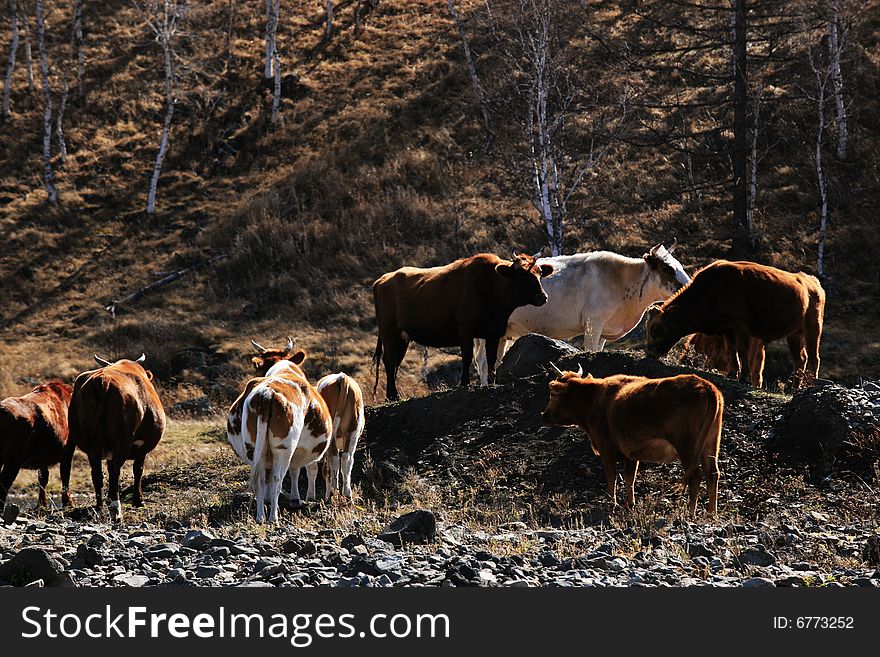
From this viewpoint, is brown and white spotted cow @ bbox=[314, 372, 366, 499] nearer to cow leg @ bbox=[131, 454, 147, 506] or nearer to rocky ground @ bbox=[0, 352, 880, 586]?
rocky ground @ bbox=[0, 352, 880, 586]

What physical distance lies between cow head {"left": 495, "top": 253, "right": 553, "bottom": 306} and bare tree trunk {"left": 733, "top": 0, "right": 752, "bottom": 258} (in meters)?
14.3

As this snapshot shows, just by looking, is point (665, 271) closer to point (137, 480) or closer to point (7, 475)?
point (137, 480)

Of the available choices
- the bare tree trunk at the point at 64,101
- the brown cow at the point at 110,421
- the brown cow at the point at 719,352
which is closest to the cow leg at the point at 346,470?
the brown cow at the point at 110,421

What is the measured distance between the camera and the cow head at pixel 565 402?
42.9 ft

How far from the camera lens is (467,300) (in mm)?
18312

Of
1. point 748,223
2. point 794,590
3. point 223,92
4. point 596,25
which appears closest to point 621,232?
point 748,223

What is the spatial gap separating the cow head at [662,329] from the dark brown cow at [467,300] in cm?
172

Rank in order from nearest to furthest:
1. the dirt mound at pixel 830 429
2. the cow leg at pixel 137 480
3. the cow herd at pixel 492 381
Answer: the cow herd at pixel 492 381, the dirt mound at pixel 830 429, the cow leg at pixel 137 480

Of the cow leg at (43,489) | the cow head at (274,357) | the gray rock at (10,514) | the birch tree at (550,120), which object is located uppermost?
the birch tree at (550,120)

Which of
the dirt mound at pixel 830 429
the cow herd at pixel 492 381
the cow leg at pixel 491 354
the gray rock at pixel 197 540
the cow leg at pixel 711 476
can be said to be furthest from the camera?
the cow leg at pixel 491 354

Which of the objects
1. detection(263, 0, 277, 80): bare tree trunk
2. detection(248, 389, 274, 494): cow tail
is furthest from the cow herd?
detection(263, 0, 277, 80): bare tree trunk

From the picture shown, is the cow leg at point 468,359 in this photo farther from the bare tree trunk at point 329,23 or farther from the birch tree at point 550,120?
the bare tree trunk at point 329,23

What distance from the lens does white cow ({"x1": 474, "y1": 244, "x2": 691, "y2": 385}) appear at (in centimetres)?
1981

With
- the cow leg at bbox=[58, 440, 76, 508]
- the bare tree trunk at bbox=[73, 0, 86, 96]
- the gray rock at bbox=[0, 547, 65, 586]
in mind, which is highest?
the bare tree trunk at bbox=[73, 0, 86, 96]
